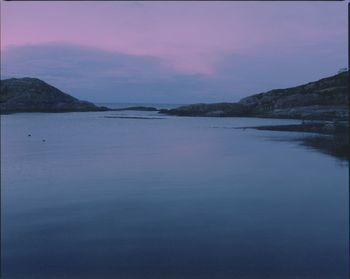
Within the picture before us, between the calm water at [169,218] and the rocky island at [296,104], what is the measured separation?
43.4m

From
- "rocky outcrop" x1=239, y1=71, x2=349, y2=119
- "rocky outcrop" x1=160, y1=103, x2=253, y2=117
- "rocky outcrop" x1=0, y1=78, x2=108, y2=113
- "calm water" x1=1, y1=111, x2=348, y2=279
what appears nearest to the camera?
"calm water" x1=1, y1=111, x2=348, y2=279

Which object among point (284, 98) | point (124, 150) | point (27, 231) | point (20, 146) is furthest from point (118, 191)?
point (284, 98)

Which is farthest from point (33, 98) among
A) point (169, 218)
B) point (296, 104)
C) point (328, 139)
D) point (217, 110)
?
point (169, 218)

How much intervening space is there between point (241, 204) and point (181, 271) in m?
6.68

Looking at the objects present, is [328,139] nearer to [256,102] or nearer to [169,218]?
[169,218]

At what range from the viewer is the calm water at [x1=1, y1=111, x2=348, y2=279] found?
9.86m

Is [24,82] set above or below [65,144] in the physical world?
above

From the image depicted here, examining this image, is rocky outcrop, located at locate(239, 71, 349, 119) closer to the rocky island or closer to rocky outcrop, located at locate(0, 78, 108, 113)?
the rocky island

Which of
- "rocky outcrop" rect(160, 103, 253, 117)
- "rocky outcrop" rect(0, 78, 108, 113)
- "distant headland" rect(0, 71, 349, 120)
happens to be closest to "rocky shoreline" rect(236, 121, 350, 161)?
"distant headland" rect(0, 71, 349, 120)

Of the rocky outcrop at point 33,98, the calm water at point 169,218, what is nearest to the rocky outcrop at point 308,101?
the calm water at point 169,218

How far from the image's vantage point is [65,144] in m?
39.8

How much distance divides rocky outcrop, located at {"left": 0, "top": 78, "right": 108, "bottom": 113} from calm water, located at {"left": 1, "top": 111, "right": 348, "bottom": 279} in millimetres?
93602

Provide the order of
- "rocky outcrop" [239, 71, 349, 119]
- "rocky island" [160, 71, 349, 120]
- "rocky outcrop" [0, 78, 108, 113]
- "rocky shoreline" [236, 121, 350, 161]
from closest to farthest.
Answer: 1. "rocky shoreline" [236, 121, 350, 161]
2. "rocky outcrop" [239, 71, 349, 119]
3. "rocky island" [160, 71, 349, 120]
4. "rocky outcrop" [0, 78, 108, 113]

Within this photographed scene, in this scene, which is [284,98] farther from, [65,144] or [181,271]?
[181,271]
